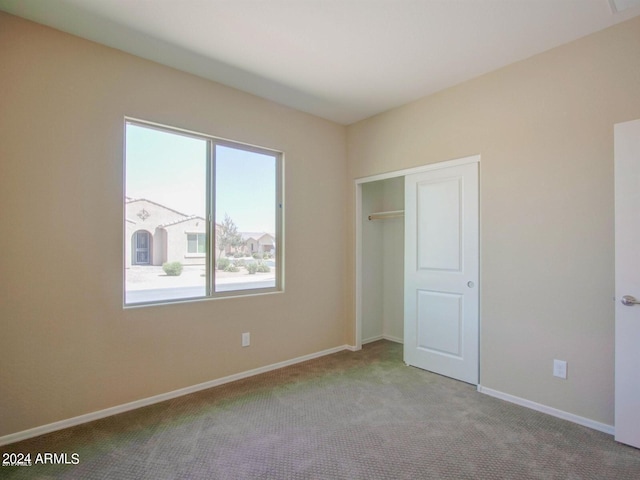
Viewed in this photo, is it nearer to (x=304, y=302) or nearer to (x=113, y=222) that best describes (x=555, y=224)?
(x=304, y=302)

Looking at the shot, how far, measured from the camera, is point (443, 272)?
3.37 meters

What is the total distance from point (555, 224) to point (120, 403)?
3554mm

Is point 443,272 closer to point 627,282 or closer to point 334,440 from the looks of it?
point 627,282

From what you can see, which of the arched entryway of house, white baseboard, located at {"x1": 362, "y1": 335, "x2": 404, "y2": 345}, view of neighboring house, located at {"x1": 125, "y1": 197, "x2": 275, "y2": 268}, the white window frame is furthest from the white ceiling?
white baseboard, located at {"x1": 362, "y1": 335, "x2": 404, "y2": 345}

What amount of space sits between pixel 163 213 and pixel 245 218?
78cm

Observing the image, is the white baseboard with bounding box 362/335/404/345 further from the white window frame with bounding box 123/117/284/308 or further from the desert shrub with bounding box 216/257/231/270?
the desert shrub with bounding box 216/257/231/270

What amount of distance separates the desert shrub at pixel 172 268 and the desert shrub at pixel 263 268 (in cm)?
79

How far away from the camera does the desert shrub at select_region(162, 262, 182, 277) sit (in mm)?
2914

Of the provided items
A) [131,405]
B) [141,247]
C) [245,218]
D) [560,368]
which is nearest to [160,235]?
[141,247]

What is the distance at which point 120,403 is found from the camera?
2.59m

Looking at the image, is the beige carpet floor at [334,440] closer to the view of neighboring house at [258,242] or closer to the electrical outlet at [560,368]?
the electrical outlet at [560,368]

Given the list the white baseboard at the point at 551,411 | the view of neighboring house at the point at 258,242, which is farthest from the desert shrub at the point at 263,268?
the white baseboard at the point at 551,411

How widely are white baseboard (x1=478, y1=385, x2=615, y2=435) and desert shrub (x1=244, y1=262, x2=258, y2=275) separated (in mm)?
2325

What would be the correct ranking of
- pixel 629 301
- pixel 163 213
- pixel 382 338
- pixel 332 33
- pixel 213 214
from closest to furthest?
pixel 629 301
pixel 332 33
pixel 163 213
pixel 213 214
pixel 382 338
